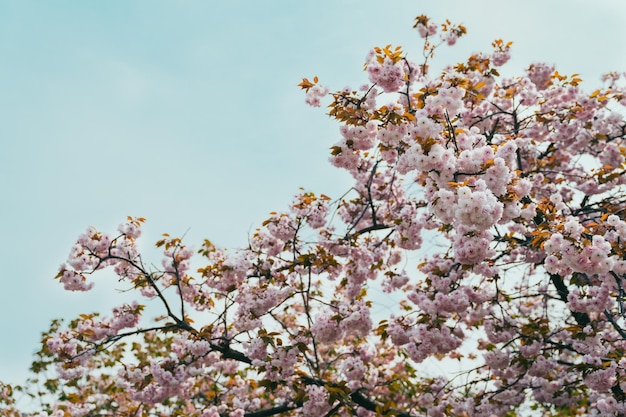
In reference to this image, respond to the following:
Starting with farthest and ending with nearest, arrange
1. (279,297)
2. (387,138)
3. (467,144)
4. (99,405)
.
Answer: (99,405) < (279,297) < (387,138) < (467,144)

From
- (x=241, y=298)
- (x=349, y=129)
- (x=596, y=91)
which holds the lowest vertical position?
(x=241, y=298)

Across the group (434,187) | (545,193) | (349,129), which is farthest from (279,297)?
(545,193)

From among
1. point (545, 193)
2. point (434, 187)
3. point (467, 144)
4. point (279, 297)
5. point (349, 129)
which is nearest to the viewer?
point (434, 187)

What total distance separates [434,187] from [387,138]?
981 mm

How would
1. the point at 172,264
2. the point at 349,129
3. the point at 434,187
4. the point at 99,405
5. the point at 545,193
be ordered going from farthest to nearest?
the point at 99,405, the point at 545,193, the point at 172,264, the point at 349,129, the point at 434,187

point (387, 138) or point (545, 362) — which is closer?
point (387, 138)

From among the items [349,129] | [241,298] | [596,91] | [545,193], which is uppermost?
[596,91]

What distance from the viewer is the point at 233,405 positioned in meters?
7.74

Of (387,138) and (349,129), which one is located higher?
(349,129)

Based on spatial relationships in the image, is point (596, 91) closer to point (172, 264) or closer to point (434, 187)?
point (434, 187)

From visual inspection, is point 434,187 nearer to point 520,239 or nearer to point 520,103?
point 520,239

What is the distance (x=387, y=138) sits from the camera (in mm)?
5160

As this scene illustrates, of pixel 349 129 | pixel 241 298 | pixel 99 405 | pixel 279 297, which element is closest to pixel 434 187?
pixel 349 129

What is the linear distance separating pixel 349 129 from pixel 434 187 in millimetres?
1463
